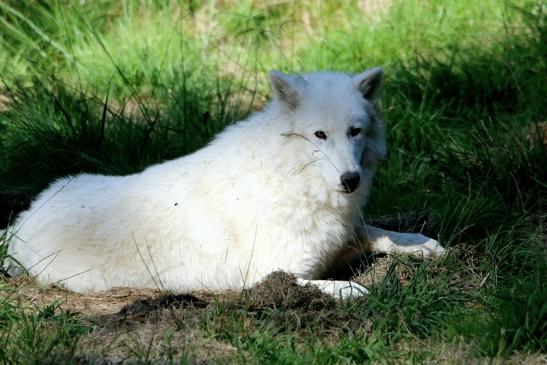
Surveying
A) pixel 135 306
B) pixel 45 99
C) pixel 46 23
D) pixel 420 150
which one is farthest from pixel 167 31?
pixel 135 306

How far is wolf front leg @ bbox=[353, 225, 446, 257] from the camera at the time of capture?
17.4 ft

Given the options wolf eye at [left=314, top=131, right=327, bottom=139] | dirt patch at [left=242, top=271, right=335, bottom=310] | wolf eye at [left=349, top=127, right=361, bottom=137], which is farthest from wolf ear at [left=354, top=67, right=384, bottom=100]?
dirt patch at [left=242, top=271, right=335, bottom=310]

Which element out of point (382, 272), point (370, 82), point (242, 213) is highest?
point (370, 82)

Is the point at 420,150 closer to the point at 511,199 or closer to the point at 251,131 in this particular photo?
the point at 511,199

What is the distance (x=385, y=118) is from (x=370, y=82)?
7.93 feet

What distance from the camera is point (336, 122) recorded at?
4.89 m

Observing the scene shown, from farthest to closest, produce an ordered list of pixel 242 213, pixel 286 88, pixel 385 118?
pixel 385 118
pixel 242 213
pixel 286 88

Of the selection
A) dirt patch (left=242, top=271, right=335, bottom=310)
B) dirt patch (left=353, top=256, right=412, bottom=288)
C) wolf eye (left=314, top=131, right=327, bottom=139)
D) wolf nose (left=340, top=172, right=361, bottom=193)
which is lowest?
dirt patch (left=353, top=256, right=412, bottom=288)

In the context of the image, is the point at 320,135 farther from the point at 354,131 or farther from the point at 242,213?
the point at 242,213

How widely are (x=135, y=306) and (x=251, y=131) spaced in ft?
4.45

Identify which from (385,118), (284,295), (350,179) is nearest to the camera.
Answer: (284,295)

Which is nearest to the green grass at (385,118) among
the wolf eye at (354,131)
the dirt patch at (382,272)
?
the dirt patch at (382,272)

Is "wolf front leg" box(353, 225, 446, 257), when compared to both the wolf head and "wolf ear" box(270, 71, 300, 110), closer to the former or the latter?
the wolf head

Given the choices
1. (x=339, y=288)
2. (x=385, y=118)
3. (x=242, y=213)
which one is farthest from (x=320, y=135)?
(x=385, y=118)
